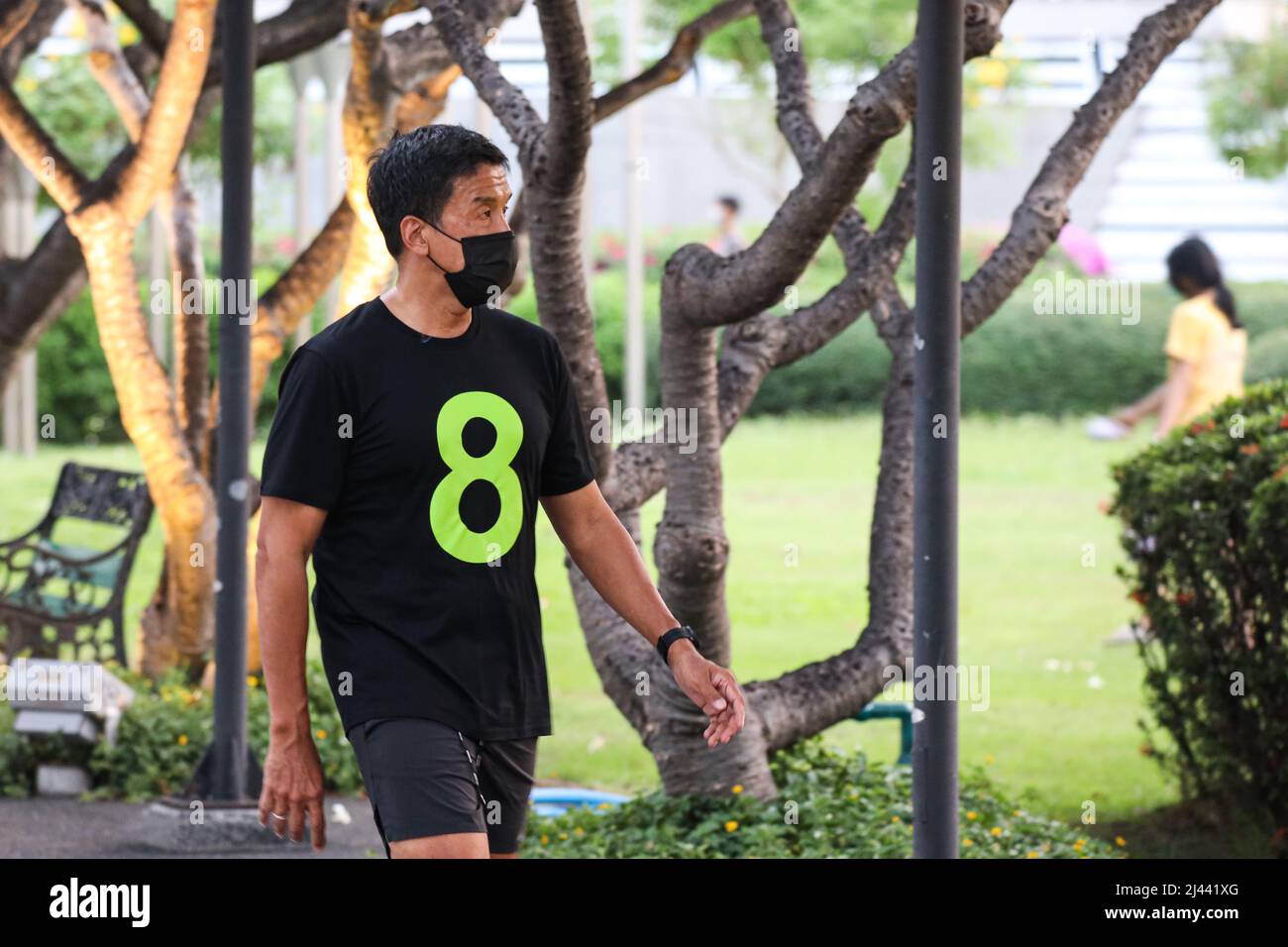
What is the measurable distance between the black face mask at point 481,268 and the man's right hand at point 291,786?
2.55 ft

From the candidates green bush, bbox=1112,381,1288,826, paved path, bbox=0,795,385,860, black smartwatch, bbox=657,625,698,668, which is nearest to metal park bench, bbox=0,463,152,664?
paved path, bbox=0,795,385,860

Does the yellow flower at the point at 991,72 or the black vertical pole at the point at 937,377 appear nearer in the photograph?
the black vertical pole at the point at 937,377

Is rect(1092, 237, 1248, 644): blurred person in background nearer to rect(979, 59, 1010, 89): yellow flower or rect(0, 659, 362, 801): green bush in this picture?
rect(0, 659, 362, 801): green bush

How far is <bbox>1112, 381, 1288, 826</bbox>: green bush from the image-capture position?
234 inches

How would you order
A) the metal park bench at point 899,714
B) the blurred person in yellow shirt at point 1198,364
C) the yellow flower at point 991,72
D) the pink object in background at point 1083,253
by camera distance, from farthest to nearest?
1. the pink object in background at point 1083,253
2. the yellow flower at point 991,72
3. the blurred person in yellow shirt at point 1198,364
4. the metal park bench at point 899,714

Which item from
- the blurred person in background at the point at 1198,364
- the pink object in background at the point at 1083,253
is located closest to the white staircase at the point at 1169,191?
the pink object in background at the point at 1083,253

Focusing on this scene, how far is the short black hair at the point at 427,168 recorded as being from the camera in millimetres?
3391

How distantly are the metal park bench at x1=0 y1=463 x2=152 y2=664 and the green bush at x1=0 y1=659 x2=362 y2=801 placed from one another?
0.99 metres

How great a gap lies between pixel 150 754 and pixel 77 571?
175cm

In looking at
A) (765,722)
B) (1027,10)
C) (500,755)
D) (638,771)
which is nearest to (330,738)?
(638,771)

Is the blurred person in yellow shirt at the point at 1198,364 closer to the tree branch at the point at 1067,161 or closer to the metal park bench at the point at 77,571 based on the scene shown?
the tree branch at the point at 1067,161

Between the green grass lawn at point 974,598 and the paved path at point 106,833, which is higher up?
the green grass lawn at point 974,598

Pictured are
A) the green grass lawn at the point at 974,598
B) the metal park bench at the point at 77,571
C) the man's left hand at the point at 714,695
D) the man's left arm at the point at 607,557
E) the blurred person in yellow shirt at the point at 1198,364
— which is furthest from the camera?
the blurred person in yellow shirt at the point at 1198,364
